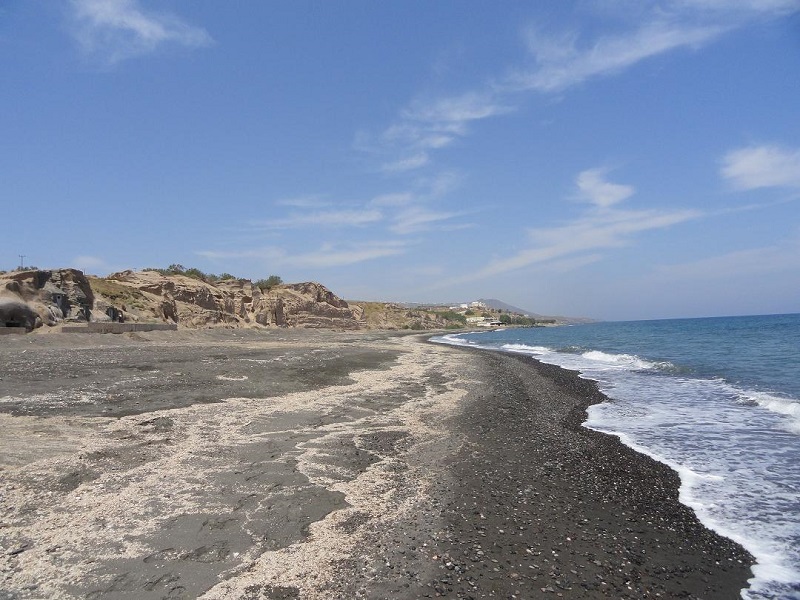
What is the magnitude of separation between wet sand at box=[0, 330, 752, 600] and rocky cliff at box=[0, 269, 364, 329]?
80.6ft

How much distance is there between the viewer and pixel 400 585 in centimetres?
421

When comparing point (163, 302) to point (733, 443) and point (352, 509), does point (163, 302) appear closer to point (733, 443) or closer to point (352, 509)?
point (352, 509)

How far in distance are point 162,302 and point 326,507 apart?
157ft

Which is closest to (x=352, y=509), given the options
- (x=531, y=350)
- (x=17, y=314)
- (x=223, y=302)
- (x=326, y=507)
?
(x=326, y=507)

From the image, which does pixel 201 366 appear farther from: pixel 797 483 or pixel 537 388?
pixel 797 483

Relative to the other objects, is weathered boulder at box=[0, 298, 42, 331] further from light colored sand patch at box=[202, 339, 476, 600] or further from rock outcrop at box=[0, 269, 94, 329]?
light colored sand patch at box=[202, 339, 476, 600]

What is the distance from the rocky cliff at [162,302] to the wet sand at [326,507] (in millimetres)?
24565

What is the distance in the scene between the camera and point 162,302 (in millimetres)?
47469

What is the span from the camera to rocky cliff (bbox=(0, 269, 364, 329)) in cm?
3091

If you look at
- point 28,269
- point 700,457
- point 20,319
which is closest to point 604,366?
point 700,457

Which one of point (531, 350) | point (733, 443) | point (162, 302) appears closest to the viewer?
point (733, 443)

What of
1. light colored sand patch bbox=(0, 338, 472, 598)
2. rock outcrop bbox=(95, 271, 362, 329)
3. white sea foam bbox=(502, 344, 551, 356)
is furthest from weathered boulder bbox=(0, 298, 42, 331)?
white sea foam bbox=(502, 344, 551, 356)

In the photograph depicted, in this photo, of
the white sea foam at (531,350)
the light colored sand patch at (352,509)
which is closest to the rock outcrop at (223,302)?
the white sea foam at (531,350)

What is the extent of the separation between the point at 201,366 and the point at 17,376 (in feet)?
19.3
